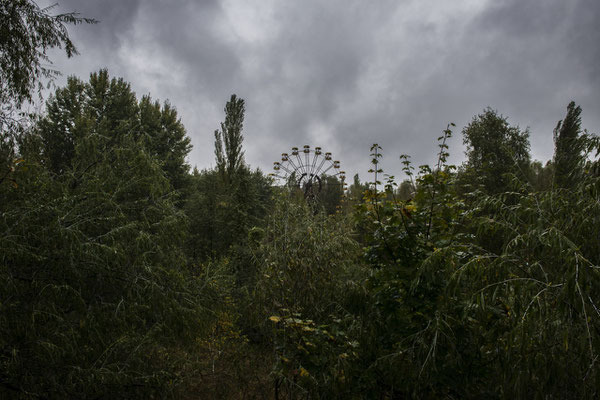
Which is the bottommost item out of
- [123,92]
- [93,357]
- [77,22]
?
[93,357]

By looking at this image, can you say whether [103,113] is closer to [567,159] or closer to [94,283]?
[94,283]

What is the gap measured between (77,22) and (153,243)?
106 inches

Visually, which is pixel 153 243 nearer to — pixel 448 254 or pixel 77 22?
pixel 77 22

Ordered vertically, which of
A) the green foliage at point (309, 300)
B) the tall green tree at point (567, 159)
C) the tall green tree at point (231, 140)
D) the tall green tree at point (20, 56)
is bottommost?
the green foliage at point (309, 300)

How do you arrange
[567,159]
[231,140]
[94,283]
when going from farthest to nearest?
1. [231,140]
2. [94,283]
3. [567,159]

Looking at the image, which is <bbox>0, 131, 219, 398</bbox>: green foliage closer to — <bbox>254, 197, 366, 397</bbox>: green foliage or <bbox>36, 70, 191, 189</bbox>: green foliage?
<bbox>254, 197, 366, 397</bbox>: green foliage

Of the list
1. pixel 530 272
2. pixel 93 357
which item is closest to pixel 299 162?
pixel 93 357

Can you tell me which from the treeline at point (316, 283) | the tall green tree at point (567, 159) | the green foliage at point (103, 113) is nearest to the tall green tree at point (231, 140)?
the green foliage at point (103, 113)

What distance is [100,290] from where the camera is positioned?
3686 millimetres

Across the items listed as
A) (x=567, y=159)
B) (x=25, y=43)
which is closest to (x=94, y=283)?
(x=25, y=43)

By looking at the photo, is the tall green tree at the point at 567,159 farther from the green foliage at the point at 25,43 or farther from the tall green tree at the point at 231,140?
the tall green tree at the point at 231,140

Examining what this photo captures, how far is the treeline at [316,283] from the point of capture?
200cm

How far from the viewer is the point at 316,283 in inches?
145

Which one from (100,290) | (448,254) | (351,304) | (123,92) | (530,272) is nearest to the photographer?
(530,272)
